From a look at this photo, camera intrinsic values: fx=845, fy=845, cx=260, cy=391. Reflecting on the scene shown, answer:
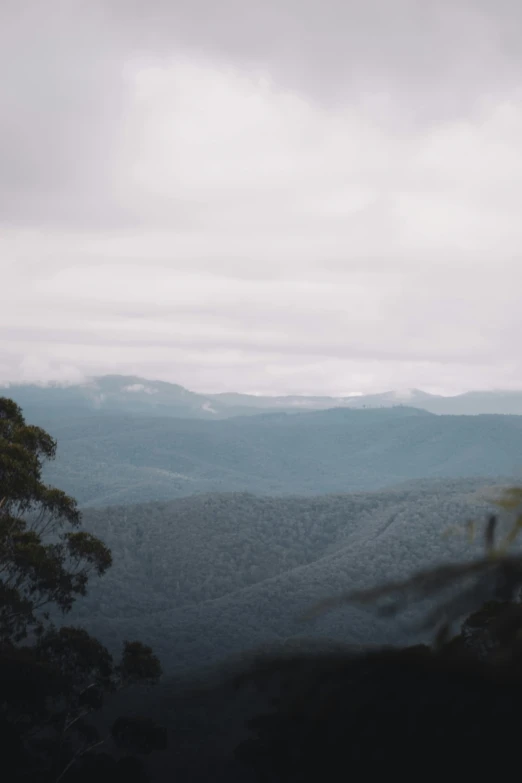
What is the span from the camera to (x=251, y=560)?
13662cm

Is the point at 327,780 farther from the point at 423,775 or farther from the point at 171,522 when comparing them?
the point at 171,522

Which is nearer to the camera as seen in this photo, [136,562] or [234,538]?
[136,562]

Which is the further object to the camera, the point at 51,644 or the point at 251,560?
the point at 251,560

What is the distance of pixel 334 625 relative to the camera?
87.8 metres

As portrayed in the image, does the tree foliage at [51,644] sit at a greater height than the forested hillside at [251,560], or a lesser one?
greater

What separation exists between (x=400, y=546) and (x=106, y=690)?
11173 cm

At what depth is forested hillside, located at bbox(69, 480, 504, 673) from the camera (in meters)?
91.4

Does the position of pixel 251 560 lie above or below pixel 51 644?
below

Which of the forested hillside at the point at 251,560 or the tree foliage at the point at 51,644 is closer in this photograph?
the tree foliage at the point at 51,644

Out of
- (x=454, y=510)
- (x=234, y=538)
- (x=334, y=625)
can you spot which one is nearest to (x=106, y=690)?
(x=334, y=625)

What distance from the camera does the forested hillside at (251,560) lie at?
9144 cm

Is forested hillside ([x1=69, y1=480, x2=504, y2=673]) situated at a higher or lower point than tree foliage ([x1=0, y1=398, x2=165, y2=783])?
lower

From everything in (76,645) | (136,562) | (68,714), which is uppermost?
(76,645)

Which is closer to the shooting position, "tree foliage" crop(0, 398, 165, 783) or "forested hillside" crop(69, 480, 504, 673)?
"tree foliage" crop(0, 398, 165, 783)
